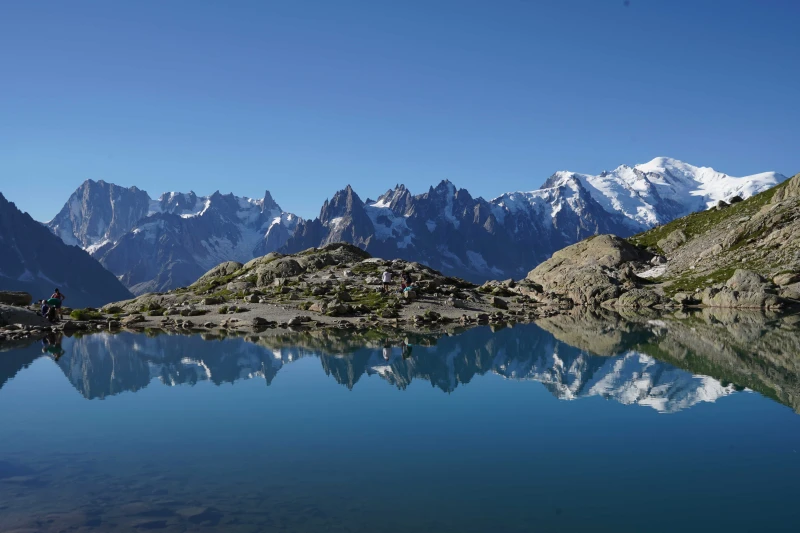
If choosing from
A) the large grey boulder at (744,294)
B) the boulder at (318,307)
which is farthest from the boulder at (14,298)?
the large grey boulder at (744,294)

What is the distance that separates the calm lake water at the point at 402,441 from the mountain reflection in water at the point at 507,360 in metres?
0.29

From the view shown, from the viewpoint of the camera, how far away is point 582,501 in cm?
1708

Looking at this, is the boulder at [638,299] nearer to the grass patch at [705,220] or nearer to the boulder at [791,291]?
the boulder at [791,291]

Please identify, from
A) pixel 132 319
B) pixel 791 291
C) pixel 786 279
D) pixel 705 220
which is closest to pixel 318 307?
pixel 132 319

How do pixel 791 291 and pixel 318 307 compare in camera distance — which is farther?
pixel 791 291

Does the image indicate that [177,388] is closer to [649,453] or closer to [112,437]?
[112,437]

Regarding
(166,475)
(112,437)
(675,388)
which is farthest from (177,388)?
(675,388)

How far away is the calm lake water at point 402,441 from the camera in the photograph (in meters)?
16.5

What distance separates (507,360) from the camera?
4391cm

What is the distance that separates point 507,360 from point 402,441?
2182 cm

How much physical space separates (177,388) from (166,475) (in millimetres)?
15674

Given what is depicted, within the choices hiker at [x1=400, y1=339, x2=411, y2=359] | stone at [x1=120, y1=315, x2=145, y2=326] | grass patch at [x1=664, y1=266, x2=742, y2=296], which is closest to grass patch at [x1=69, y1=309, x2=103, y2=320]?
stone at [x1=120, y1=315, x2=145, y2=326]

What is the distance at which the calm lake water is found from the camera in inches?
648

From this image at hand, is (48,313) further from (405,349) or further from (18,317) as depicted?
(405,349)
